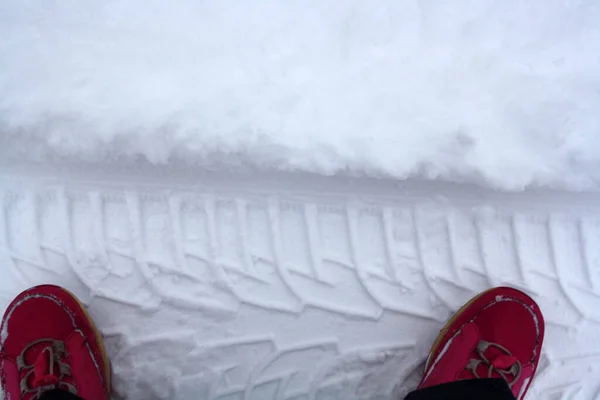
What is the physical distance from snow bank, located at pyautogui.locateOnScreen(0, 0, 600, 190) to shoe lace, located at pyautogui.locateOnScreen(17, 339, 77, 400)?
386 mm

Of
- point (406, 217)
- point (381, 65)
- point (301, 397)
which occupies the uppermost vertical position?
point (381, 65)

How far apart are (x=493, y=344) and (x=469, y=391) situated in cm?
15

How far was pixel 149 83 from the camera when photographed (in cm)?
87

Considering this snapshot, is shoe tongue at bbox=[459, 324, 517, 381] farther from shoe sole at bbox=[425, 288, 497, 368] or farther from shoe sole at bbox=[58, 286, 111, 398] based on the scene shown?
shoe sole at bbox=[58, 286, 111, 398]

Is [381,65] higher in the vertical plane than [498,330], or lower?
higher

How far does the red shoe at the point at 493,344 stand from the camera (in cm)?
92

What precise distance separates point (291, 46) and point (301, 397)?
2.34ft

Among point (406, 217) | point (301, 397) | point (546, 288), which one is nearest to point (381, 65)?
point (406, 217)

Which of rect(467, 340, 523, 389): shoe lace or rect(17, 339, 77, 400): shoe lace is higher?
rect(17, 339, 77, 400): shoe lace

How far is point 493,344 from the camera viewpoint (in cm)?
95

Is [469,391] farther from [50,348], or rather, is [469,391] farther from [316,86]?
[50,348]

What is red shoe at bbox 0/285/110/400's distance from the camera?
0.89 meters

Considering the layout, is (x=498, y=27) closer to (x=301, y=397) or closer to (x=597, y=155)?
(x=597, y=155)

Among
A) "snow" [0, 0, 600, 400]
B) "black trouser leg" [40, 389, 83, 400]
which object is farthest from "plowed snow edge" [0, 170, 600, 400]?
"black trouser leg" [40, 389, 83, 400]
